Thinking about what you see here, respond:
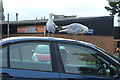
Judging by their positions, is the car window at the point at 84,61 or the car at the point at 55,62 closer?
the car at the point at 55,62

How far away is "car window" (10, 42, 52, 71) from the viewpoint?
3.07m

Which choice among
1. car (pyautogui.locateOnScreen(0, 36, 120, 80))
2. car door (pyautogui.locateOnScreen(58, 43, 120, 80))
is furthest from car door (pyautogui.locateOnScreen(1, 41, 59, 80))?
car door (pyautogui.locateOnScreen(58, 43, 120, 80))

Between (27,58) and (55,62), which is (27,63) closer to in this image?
(27,58)

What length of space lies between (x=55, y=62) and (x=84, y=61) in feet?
1.57

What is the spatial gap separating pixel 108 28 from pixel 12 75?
23572 mm

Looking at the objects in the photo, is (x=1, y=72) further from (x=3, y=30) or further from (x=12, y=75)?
(x=3, y=30)

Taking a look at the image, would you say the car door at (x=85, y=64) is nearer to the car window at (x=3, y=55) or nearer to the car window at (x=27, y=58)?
the car window at (x=27, y=58)

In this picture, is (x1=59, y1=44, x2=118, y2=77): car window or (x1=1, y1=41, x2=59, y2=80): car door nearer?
(x1=1, y1=41, x2=59, y2=80): car door

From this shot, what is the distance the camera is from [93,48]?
320cm

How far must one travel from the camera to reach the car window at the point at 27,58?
3.07 meters

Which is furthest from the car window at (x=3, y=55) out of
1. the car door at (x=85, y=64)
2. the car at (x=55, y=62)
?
the car door at (x=85, y=64)

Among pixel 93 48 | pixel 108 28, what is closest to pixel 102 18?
pixel 108 28

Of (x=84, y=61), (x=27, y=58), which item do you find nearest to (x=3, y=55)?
(x=27, y=58)

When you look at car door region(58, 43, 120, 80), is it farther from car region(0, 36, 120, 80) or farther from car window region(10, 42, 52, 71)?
car window region(10, 42, 52, 71)
